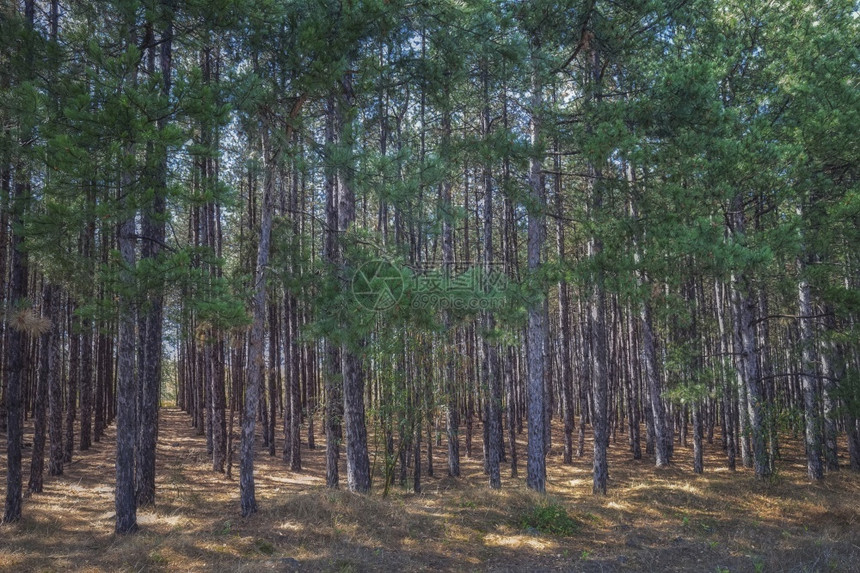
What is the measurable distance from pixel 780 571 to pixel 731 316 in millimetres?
11310

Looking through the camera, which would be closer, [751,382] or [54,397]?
[54,397]

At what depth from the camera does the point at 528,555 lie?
333 inches

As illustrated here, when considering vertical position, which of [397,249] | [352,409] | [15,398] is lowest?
[352,409]

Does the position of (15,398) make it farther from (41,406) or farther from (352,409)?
(352,409)

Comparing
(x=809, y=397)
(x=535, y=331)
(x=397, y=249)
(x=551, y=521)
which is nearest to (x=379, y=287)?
(x=397, y=249)

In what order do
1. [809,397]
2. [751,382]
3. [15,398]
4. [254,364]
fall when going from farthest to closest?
[809,397], [751,382], [254,364], [15,398]

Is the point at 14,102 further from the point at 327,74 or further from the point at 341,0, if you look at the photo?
the point at 341,0

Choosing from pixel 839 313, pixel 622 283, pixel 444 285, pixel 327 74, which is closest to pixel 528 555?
pixel 444 285

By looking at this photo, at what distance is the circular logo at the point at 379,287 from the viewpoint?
25.0 feet

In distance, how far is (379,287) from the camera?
761 cm

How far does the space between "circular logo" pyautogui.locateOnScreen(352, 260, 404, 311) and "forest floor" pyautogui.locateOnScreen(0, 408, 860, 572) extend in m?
3.75

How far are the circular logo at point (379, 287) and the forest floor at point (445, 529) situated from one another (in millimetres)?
3750

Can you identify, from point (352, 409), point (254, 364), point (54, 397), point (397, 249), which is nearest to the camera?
point (254, 364)

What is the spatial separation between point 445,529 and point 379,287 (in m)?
4.83
